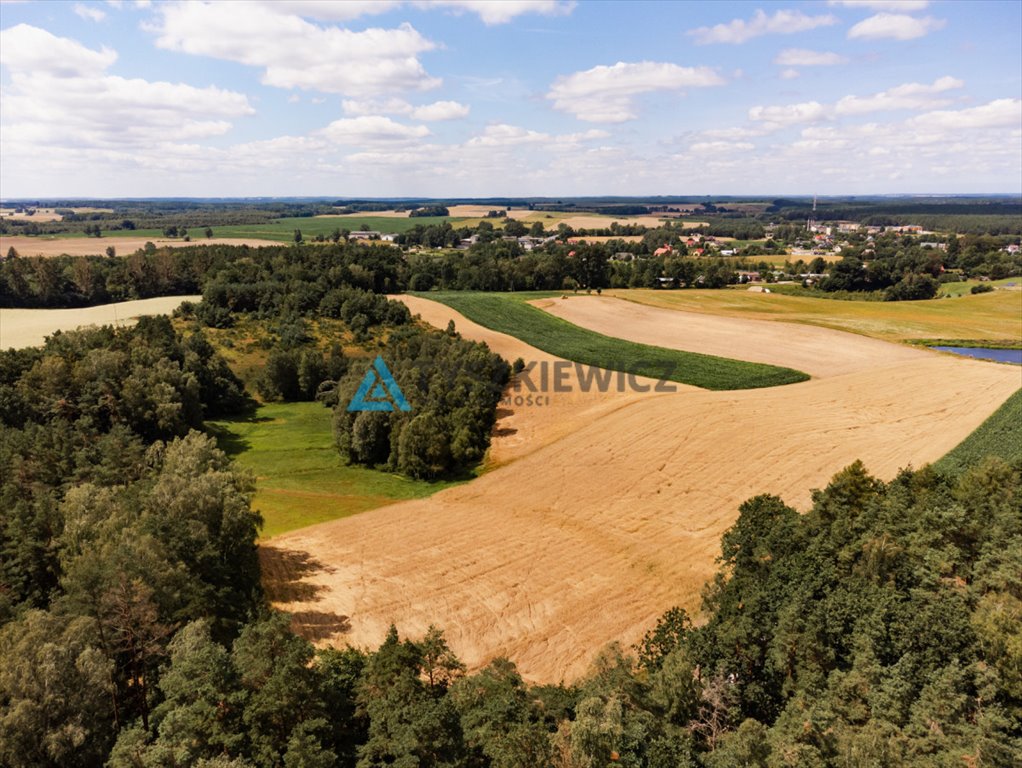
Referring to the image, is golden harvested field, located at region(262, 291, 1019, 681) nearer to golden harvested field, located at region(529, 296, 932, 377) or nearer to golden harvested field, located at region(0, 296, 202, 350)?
golden harvested field, located at region(529, 296, 932, 377)

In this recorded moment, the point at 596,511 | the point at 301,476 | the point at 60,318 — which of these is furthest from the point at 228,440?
the point at 60,318

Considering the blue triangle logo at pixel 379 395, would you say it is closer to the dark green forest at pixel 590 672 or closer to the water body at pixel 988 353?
the dark green forest at pixel 590 672

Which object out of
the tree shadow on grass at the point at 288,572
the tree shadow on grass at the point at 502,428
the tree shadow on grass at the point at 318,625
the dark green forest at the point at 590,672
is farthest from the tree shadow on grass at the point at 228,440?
the tree shadow on grass at the point at 318,625

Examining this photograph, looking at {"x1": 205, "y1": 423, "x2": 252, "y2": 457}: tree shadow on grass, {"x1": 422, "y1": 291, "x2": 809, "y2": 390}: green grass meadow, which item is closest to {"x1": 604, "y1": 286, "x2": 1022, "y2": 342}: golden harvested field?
{"x1": 422, "y1": 291, "x2": 809, "y2": 390}: green grass meadow

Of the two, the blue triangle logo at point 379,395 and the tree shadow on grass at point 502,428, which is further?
the tree shadow on grass at point 502,428

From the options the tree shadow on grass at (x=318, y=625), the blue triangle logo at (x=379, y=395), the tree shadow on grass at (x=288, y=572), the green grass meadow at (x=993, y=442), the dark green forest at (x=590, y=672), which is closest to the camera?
the dark green forest at (x=590, y=672)

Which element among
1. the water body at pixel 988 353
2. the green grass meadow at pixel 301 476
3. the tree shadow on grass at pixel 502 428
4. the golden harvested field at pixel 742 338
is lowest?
the green grass meadow at pixel 301 476

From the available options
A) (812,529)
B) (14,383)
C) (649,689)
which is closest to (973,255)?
(812,529)
